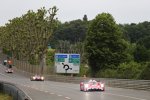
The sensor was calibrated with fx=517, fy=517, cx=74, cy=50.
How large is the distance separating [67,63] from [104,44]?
470 inches

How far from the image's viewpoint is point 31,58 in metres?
125

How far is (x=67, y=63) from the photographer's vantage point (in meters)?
86.8

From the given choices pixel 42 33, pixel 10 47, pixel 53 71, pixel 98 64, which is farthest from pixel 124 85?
pixel 10 47

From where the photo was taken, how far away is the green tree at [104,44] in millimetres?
75312

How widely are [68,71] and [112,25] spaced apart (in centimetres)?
1401

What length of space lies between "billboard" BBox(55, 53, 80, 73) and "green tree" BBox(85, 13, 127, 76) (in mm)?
8388

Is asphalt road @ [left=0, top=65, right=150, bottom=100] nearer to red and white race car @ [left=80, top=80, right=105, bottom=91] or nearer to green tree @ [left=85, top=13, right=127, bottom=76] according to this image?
red and white race car @ [left=80, top=80, right=105, bottom=91]

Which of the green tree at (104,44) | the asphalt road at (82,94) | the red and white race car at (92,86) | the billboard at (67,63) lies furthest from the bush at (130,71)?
the billboard at (67,63)

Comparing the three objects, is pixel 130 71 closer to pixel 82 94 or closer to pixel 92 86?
pixel 92 86

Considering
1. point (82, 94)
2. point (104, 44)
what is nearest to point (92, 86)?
point (82, 94)

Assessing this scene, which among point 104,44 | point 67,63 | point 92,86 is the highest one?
point 104,44

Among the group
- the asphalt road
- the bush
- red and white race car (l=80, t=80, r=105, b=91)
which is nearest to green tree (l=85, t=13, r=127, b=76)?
the bush

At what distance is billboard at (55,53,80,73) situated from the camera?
280ft

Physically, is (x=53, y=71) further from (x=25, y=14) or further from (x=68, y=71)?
(x=25, y=14)
